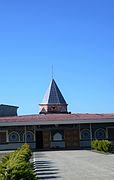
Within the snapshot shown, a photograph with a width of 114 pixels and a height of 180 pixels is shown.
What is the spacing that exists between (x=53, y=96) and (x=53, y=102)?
3.49ft

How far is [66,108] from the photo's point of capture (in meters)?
60.7

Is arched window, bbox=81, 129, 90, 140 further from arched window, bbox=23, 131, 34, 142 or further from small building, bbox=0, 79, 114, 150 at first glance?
arched window, bbox=23, 131, 34, 142

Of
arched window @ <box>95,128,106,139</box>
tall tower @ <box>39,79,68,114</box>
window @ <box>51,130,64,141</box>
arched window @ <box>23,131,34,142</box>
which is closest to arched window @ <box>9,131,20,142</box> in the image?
arched window @ <box>23,131,34,142</box>

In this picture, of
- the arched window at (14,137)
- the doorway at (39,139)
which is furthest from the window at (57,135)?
the arched window at (14,137)

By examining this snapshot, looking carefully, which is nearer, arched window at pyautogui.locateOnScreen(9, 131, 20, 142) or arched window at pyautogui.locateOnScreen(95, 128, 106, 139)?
arched window at pyautogui.locateOnScreen(9, 131, 20, 142)

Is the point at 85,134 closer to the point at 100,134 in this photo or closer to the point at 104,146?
the point at 100,134

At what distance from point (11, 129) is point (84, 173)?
25092 millimetres

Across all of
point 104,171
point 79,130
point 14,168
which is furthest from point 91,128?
point 14,168

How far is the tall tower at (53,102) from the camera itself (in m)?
59.5

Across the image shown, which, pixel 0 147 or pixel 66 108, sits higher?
pixel 66 108

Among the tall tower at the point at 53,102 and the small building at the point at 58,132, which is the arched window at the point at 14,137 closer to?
the small building at the point at 58,132

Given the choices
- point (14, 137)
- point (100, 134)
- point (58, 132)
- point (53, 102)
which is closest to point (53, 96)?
point (53, 102)

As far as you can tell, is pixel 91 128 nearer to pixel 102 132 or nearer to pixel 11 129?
pixel 102 132

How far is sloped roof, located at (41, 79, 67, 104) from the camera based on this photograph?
2351 inches
